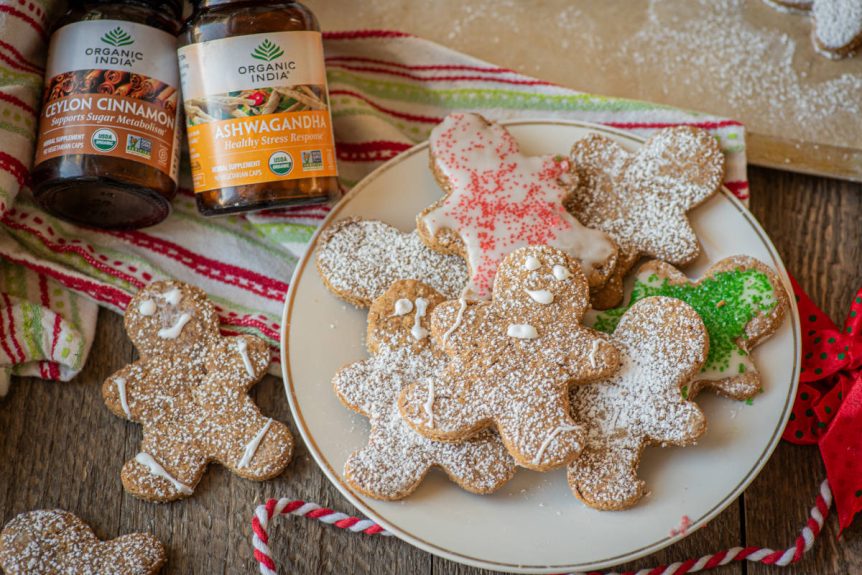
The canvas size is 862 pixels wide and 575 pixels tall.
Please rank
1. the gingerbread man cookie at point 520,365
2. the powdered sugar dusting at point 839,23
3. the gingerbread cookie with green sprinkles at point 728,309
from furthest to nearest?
the powdered sugar dusting at point 839,23 < the gingerbread cookie with green sprinkles at point 728,309 < the gingerbread man cookie at point 520,365

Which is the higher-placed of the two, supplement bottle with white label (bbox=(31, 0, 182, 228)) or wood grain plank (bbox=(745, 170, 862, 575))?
supplement bottle with white label (bbox=(31, 0, 182, 228))

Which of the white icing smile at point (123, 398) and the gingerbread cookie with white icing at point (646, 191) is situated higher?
the gingerbread cookie with white icing at point (646, 191)

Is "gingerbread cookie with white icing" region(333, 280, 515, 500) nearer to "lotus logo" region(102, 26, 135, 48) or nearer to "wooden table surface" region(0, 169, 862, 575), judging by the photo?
"wooden table surface" region(0, 169, 862, 575)

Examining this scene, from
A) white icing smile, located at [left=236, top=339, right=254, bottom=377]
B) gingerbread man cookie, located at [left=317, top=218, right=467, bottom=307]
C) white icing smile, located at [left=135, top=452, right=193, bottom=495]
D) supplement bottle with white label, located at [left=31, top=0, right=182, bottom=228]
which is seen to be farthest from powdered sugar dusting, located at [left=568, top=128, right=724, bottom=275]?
white icing smile, located at [left=135, top=452, right=193, bottom=495]

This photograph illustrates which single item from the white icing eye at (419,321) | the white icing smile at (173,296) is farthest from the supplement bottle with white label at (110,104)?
the white icing eye at (419,321)

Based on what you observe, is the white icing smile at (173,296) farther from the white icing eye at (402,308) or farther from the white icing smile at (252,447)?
the white icing eye at (402,308)

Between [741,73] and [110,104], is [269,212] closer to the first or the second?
[110,104]
